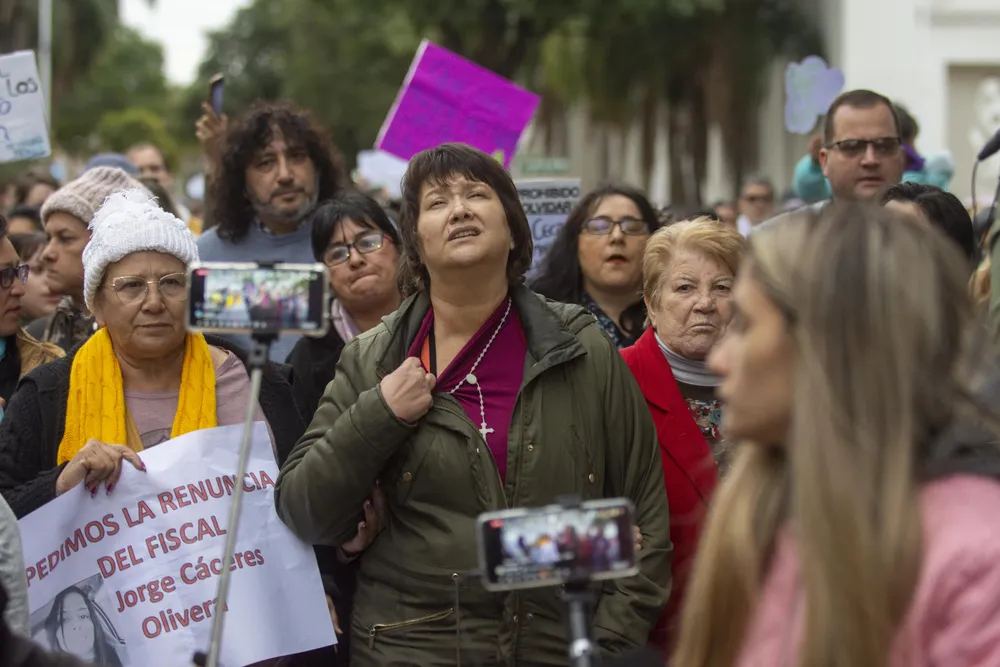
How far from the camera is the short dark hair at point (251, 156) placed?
6160 mm

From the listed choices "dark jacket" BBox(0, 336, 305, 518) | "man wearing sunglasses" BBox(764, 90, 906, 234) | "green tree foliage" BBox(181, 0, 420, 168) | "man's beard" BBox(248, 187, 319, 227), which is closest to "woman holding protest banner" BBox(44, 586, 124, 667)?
"dark jacket" BBox(0, 336, 305, 518)

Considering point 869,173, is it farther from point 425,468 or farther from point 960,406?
point 960,406

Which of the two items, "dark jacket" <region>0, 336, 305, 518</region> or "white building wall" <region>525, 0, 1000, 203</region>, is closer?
"dark jacket" <region>0, 336, 305, 518</region>

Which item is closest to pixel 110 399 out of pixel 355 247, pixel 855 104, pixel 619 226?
pixel 355 247

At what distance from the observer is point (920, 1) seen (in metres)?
19.5

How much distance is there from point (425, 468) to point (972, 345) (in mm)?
1679

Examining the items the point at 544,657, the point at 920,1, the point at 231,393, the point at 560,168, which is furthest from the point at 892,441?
the point at 920,1

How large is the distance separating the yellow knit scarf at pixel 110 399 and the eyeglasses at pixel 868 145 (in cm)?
275

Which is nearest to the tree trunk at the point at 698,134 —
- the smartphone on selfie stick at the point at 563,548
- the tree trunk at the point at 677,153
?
the tree trunk at the point at 677,153

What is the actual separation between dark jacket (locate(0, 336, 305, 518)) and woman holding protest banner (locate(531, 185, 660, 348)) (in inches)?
70.2

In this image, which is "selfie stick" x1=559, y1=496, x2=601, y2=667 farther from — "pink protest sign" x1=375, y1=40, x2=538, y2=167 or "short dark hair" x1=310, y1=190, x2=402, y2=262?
"pink protest sign" x1=375, y1=40, x2=538, y2=167

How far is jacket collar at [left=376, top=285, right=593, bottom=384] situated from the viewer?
372 cm

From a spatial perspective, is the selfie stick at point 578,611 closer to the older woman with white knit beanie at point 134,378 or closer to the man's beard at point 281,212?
the older woman with white knit beanie at point 134,378

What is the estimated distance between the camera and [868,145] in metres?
5.59
